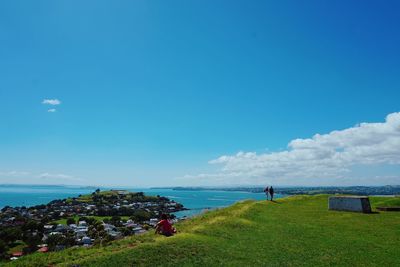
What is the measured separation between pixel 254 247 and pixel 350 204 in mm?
18642

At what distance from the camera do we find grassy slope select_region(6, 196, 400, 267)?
13.7 meters

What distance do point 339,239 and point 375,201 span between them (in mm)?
22497

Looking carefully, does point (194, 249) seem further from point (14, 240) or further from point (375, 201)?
point (14, 240)

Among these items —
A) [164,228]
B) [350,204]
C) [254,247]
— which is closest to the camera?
[254,247]

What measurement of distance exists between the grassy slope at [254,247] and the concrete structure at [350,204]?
5729mm

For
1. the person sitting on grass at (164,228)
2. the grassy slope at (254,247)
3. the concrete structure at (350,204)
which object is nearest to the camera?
the grassy slope at (254,247)

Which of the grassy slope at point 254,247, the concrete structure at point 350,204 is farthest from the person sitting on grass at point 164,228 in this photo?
the concrete structure at point 350,204

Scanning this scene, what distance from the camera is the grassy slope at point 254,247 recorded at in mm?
13703

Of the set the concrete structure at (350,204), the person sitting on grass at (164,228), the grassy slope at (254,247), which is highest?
the concrete structure at (350,204)

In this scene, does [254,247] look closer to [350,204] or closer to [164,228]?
[164,228]

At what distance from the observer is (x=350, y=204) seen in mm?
30781

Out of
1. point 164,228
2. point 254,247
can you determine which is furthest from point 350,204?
point 164,228

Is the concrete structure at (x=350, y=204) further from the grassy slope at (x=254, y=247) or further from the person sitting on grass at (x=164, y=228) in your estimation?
the person sitting on grass at (x=164, y=228)

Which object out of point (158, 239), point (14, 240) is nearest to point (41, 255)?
point (158, 239)
